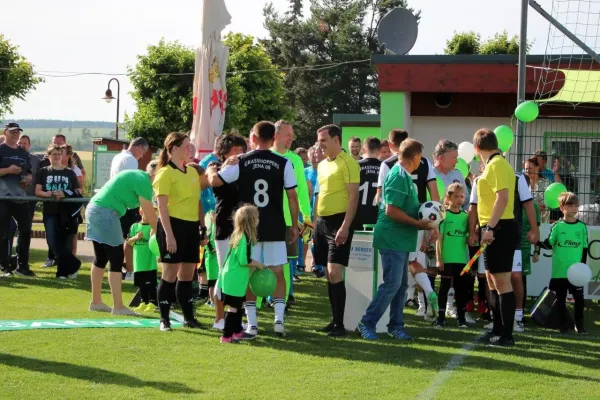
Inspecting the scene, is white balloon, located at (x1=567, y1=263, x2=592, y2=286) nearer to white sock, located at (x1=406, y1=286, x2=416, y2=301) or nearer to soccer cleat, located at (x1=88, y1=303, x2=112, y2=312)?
white sock, located at (x1=406, y1=286, x2=416, y2=301)

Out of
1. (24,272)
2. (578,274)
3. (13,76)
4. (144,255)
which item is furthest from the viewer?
(13,76)

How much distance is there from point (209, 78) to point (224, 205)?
19.0 feet

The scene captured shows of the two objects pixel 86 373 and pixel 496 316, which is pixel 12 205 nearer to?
pixel 86 373

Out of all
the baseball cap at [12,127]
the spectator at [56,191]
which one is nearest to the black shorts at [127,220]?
the spectator at [56,191]

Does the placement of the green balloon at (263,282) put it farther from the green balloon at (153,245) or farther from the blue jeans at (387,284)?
the green balloon at (153,245)

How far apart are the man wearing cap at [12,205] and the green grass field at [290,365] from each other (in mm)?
4158

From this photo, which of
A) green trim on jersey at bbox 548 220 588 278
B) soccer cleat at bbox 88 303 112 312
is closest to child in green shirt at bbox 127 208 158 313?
soccer cleat at bbox 88 303 112 312

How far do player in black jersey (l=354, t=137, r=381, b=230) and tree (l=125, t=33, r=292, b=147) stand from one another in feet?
124

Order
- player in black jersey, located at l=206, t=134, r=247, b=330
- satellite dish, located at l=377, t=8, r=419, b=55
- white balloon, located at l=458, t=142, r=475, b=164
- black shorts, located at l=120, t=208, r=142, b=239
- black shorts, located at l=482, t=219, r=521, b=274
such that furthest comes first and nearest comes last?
satellite dish, located at l=377, t=8, r=419, b=55 < black shorts, located at l=120, t=208, r=142, b=239 < white balloon, located at l=458, t=142, r=475, b=164 < player in black jersey, located at l=206, t=134, r=247, b=330 < black shorts, located at l=482, t=219, r=521, b=274

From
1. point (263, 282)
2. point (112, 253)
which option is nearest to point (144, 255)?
point (112, 253)

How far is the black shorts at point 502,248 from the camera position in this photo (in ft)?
31.1

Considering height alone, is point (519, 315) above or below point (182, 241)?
below

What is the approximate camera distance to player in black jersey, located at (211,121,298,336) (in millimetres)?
9719

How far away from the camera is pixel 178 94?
5159 centimetres
